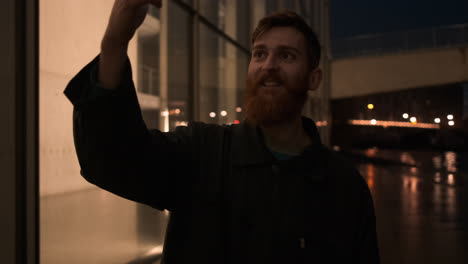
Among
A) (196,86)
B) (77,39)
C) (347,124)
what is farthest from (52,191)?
(347,124)

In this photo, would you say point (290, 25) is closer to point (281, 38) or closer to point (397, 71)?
point (281, 38)

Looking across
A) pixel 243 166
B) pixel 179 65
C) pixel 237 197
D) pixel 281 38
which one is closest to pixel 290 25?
pixel 281 38

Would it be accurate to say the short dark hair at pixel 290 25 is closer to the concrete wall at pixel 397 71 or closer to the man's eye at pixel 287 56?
the man's eye at pixel 287 56

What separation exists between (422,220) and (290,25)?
7291 millimetres

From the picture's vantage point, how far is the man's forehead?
156 centimetres

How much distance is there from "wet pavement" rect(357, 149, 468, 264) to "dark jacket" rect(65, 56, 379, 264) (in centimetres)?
436

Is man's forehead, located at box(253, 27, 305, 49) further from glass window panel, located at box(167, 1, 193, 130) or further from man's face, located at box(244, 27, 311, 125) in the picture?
glass window panel, located at box(167, 1, 193, 130)

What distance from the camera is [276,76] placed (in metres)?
1.53

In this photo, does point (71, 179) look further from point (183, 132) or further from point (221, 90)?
point (221, 90)

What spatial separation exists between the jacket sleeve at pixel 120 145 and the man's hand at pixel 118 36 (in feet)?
0.08

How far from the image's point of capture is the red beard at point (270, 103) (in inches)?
60.0

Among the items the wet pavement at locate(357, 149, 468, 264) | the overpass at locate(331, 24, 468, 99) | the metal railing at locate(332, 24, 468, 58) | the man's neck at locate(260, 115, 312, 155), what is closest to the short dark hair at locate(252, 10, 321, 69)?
the man's neck at locate(260, 115, 312, 155)

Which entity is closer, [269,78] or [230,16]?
[269,78]

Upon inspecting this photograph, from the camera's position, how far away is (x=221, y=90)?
8133 millimetres
